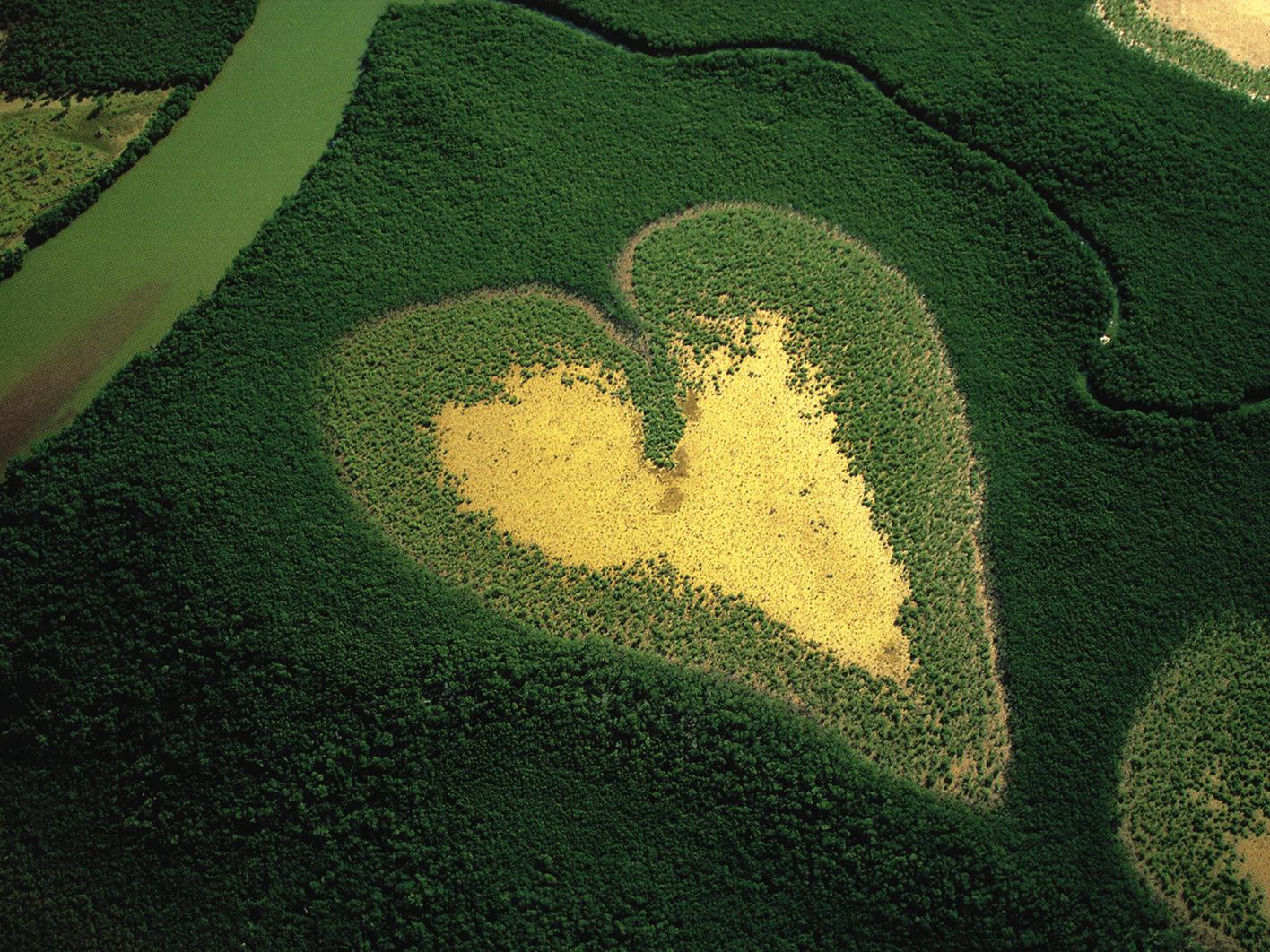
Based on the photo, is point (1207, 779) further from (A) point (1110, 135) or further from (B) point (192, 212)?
(B) point (192, 212)

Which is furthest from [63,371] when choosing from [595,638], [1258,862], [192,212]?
[1258,862]

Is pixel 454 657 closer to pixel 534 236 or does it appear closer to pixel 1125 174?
pixel 534 236

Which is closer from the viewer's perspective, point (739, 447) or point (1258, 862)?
point (1258, 862)

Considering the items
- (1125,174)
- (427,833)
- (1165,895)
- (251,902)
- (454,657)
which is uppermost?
(1125,174)

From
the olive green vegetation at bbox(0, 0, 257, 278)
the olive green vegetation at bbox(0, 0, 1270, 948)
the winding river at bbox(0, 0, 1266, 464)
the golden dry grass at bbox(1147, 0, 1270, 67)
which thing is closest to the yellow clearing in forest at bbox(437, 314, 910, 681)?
the olive green vegetation at bbox(0, 0, 1270, 948)

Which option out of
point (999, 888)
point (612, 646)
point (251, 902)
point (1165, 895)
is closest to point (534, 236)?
point (612, 646)

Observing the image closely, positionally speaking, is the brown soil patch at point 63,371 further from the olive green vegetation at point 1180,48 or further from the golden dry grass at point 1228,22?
the golden dry grass at point 1228,22

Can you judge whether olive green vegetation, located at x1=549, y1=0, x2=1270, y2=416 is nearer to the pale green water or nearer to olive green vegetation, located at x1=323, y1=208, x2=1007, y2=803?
olive green vegetation, located at x1=323, y1=208, x2=1007, y2=803
